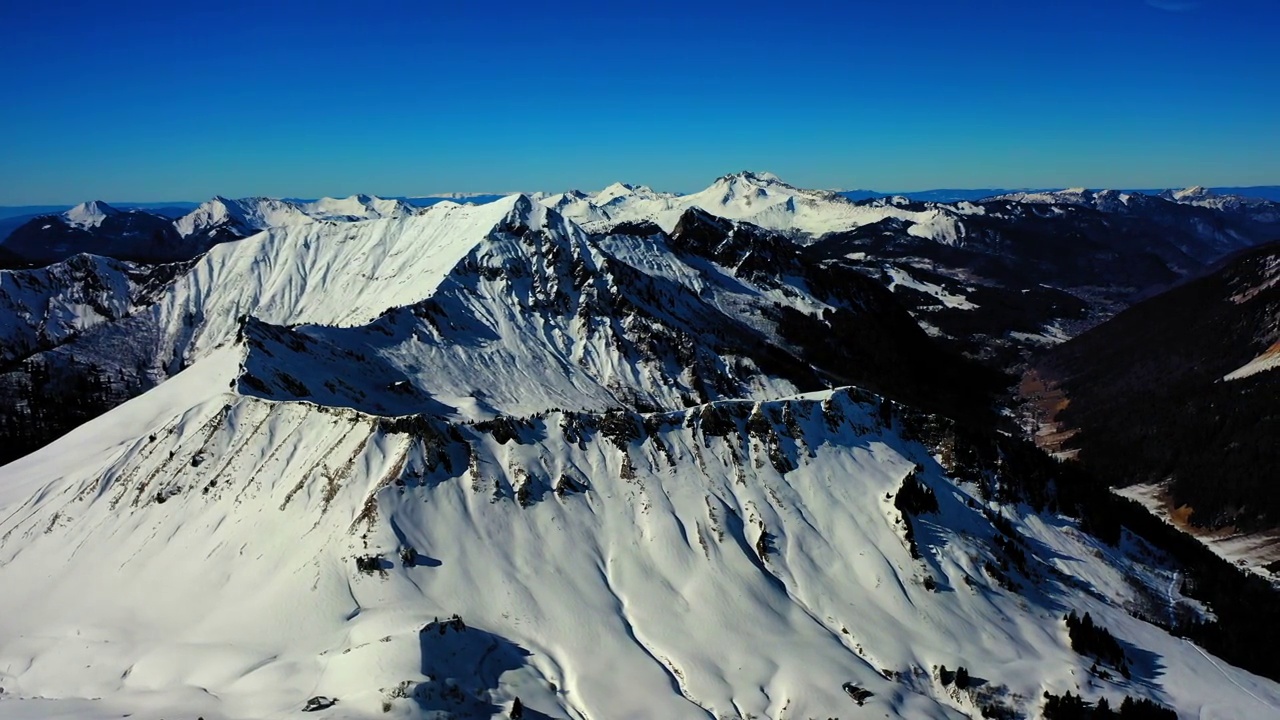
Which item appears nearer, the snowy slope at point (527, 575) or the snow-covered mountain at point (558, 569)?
the snowy slope at point (527, 575)

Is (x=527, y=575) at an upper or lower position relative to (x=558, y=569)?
lower

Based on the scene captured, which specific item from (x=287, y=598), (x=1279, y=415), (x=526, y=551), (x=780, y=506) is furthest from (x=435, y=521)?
(x=1279, y=415)

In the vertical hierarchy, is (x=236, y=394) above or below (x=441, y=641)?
above

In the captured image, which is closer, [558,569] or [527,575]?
[527,575]

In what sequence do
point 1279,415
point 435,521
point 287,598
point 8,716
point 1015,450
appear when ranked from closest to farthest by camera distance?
point 8,716 → point 287,598 → point 435,521 → point 1015,450 → point 1279,415

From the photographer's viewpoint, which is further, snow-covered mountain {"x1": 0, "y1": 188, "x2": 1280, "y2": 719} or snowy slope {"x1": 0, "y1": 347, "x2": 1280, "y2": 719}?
snow-covered mountain {"x1": 0, "y1": 188, "x2": 1280, "y2": 719}

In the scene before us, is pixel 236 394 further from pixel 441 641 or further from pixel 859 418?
pixel 859 418

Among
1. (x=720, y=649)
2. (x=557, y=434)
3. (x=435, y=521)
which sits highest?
(x=557, y=434)

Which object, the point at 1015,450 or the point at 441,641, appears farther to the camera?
the point at 1015,450
